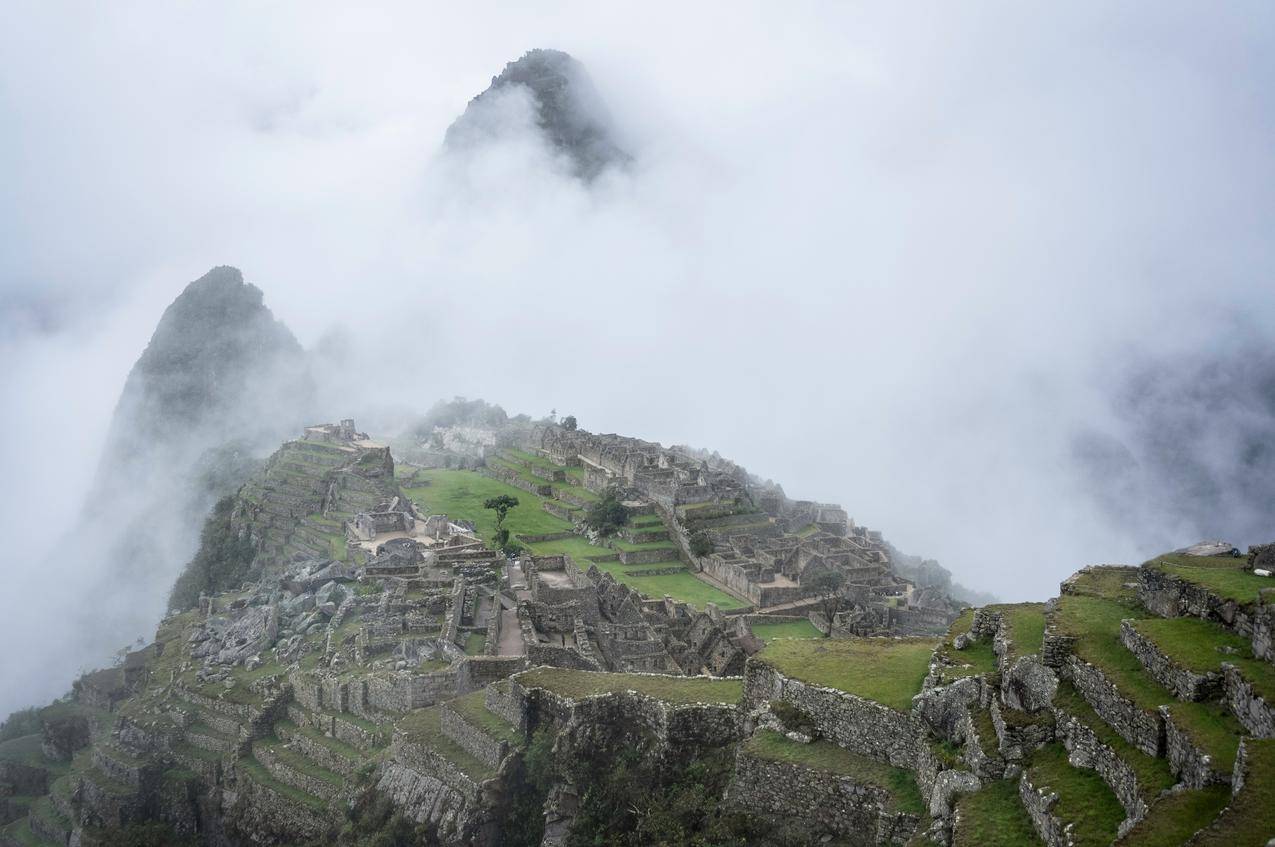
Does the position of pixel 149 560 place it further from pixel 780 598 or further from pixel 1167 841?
pixel 1167 841

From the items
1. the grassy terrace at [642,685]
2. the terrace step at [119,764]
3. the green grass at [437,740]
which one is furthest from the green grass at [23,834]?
the grassy terrace at [642,685]

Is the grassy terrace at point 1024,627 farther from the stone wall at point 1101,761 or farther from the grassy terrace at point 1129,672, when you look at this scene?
the stone wall at point 1101,761

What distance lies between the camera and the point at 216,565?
63625 mm

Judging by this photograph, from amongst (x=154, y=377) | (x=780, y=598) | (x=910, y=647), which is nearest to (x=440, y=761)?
(x=910, y=647)

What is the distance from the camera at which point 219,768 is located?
26734 mm

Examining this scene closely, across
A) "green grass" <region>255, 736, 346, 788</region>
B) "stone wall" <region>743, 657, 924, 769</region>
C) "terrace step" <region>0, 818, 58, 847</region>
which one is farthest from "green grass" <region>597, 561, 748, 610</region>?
"stone wall" <region>743, 657, 924, 769</region>

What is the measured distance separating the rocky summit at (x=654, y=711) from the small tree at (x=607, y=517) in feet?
18.1

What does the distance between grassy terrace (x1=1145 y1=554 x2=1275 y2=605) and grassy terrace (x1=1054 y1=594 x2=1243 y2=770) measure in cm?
78

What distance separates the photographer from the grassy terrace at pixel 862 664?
14727 millimetres

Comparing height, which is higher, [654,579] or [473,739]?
[654,579]

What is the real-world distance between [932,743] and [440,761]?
9.73 meters

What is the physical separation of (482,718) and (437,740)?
4.09 feet

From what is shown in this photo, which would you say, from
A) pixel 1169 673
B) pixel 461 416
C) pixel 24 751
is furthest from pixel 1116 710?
pixel 461 416

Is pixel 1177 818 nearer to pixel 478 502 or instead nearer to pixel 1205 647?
pixel 1205 647
